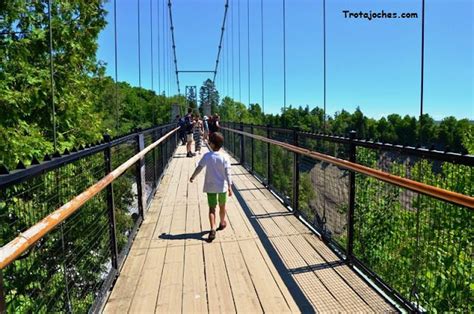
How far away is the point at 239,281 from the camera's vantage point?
2857 mm

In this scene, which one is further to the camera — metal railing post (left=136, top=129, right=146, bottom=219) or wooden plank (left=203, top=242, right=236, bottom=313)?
metal railing post (left=136, top=129, right=146, bottom=219)

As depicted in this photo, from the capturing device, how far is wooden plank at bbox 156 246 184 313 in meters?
2.50

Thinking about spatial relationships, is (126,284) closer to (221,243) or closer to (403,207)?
(221,243)

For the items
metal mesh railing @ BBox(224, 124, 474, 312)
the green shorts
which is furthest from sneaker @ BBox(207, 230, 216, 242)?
metal mesh railing @ BBox(224, 124, 474, 312)

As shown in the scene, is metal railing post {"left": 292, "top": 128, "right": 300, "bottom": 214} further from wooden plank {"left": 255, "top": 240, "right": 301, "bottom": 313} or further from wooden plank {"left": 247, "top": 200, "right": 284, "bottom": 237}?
wooden plank {"left": 255, "top": 240, "right": 301, "bottom": 313}

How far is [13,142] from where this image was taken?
24.4 feet

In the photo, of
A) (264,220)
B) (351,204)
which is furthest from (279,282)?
(264,220)

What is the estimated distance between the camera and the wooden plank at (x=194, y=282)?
2.50m

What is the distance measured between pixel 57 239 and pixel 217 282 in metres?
1.15

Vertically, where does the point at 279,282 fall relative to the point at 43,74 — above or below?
below

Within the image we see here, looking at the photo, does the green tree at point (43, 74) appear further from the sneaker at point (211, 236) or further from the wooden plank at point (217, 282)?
the wooden plank at point (217, 282)

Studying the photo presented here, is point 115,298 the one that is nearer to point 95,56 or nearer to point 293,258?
point 293,258

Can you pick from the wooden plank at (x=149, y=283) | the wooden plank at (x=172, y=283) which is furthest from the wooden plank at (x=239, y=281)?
the wooden plank at (x=149, y=283)

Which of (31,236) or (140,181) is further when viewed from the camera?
(140,181)
